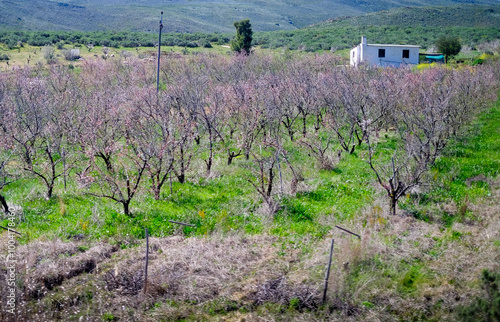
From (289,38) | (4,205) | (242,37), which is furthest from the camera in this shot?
(289,38)

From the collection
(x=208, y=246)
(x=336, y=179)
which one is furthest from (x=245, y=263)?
(x=336, y=179)

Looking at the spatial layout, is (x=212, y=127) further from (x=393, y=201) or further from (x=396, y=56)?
(x=396, y=56)

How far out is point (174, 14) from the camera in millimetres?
86500

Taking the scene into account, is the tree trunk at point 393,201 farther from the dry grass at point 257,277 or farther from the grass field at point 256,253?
the dry grass at point 257,277

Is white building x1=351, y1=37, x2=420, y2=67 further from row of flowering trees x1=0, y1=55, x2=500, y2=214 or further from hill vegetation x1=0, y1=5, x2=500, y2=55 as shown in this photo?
row of flowering trees x1=0, y1=55, x2=500, y2=214

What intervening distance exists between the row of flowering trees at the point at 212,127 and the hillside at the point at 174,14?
152 ft

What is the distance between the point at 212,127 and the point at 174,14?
78.5 m

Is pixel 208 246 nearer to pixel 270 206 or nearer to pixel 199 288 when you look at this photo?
pixel 199 288

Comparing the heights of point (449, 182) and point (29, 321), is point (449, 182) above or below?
above

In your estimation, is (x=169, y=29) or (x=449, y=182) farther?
(x=169, y=29)

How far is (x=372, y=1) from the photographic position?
12850 centimetres

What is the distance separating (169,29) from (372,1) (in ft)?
267

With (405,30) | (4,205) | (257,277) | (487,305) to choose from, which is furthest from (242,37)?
(487,305)

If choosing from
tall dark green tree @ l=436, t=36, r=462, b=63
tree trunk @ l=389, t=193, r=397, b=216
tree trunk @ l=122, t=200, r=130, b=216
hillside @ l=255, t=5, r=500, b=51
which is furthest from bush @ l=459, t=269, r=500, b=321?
hillside @ l=255, t=5, r=500, b=51
